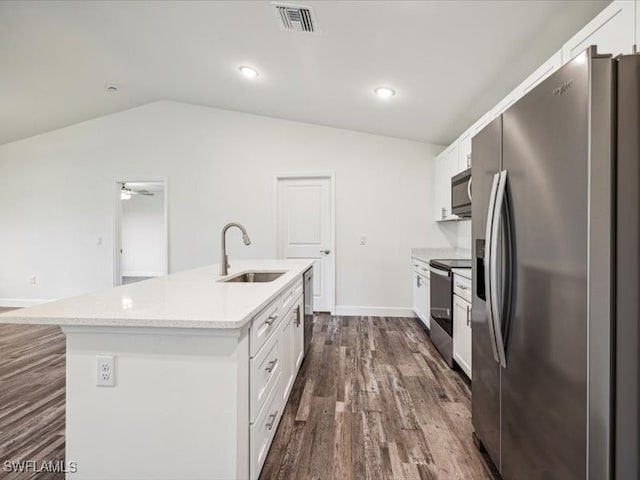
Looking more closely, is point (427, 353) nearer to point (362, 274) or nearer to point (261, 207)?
point (362, 274)

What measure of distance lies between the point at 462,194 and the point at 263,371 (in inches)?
95.3

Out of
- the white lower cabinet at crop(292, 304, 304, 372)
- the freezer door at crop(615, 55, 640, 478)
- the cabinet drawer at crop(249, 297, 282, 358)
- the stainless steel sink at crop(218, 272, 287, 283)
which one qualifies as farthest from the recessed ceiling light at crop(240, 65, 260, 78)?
the freezer door at crop(615, 55, 640, 478)

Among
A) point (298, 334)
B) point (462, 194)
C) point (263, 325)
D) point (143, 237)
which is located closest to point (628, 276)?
point (263, 325)

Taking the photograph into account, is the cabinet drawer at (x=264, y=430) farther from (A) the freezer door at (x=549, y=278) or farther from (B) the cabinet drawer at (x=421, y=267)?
(B) the cabinet drawer at (x=421, y=267)

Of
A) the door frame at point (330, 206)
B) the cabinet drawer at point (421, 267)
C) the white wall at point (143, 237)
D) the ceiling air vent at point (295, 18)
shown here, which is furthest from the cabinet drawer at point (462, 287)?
the white wall at point (143, 237)

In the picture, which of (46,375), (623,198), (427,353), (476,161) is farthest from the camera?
(427,353)

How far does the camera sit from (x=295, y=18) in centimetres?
222

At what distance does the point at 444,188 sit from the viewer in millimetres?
3801

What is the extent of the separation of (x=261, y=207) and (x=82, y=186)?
9.51 feet

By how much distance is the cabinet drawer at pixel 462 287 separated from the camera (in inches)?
88.3

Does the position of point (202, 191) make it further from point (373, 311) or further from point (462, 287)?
point (462, 287)

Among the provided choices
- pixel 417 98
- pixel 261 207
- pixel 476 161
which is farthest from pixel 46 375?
pixel 417 98

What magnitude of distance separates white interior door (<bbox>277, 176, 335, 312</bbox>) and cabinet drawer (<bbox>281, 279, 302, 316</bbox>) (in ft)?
6.55

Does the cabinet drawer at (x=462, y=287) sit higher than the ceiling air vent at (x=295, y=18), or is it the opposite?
the ceiling air vent at (x=295, y=18)
